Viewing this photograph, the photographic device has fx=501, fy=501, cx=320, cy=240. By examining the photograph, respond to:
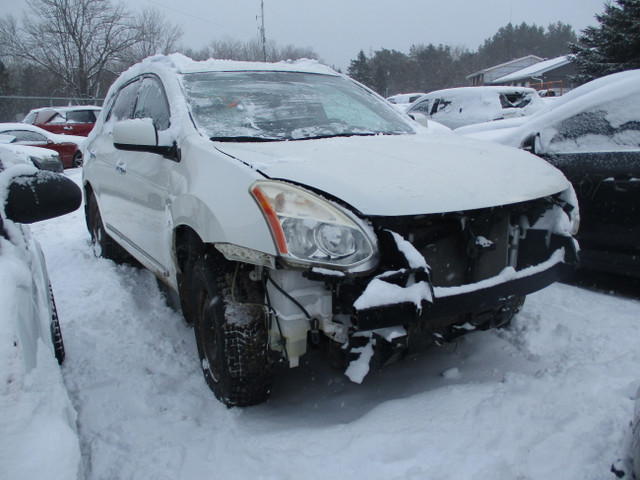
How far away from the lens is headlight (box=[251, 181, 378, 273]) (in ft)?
6.25

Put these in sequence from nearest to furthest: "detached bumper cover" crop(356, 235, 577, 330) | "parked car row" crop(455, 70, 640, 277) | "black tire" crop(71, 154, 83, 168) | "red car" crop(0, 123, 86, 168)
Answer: "detached bumper cover" crop(356, 235, 577, 330) → "parked car row" crop(455, 70, 640, 277) → "red car" crop(0, 123, 86, 168) → "black tire" crop(71, 154, 83, 168)

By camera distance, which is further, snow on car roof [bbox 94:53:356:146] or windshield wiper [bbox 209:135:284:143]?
snow on car roof [bbox 94:53:356:146]

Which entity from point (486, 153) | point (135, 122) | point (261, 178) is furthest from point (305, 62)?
point (261, 178)

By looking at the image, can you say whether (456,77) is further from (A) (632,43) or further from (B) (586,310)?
(B) (586,310)

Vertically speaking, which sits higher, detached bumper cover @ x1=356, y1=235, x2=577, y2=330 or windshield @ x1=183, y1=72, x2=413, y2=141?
windshield @ x1=183, y1=72, x2=413, y2=141

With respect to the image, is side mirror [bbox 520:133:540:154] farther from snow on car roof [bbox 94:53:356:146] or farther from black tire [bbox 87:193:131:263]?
black tire [bbox 87:193:131:263]

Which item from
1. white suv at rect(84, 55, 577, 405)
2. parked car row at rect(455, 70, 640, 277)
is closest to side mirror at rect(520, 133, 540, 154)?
parked car row at rect(455, 70, 640, 277)

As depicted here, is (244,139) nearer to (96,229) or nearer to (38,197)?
(38,197)

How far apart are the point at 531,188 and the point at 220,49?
220 ft

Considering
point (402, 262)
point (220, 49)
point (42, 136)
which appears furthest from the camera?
point (220, 49)

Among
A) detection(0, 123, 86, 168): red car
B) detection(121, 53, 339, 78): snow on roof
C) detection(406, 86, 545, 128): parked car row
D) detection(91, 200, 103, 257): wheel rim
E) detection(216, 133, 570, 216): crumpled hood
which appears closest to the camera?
detection(216, 133, 570, 216): crumpled hood

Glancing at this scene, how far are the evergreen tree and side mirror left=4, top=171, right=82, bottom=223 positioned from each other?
71.7ft

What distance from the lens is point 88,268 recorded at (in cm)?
479

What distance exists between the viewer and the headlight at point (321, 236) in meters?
1.91
